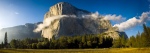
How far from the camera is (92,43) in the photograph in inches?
7539

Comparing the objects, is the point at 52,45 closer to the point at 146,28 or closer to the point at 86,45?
the point at 86,45

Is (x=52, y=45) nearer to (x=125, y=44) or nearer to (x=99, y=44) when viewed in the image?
(x=99, y=44)

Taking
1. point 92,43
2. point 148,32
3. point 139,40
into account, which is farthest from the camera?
point 92,43

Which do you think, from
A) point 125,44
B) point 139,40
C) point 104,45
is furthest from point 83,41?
point 139,40

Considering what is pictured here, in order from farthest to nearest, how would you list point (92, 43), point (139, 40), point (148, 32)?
point (92, 43), point (139, 40), point (148, 32)

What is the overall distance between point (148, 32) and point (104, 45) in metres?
71.0

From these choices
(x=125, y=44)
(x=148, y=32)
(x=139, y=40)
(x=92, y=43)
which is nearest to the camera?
(x=148, y=32)

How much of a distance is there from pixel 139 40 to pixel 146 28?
50.4ft

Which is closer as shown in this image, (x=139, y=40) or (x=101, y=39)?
(x=139, y=40)

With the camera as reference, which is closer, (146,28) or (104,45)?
(146,28)

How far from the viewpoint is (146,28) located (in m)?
134

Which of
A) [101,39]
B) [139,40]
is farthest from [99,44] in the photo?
[139,40]

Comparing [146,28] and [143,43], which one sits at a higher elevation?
[146,28]

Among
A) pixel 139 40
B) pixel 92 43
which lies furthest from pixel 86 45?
pixel 139 40
